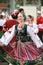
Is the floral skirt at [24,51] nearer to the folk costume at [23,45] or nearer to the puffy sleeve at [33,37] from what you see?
the folk costume at [23,45]

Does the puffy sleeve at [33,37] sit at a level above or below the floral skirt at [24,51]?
above

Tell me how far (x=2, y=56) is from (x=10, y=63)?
0.28 meters

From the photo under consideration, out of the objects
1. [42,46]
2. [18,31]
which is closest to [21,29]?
[18,31]

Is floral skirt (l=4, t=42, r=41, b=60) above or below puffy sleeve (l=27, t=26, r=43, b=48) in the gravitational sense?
below

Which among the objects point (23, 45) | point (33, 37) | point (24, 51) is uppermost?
point (33, 37)

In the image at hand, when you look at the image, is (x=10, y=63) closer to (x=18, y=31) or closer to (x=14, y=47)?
(x=14, y=47)

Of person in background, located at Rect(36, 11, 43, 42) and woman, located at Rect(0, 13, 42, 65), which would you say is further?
person in background, located at Rect(36, 11, 43, 42)

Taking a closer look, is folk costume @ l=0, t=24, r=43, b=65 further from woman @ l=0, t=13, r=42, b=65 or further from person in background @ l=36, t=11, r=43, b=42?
person in background @ l=36, t=11, r=43, b=42

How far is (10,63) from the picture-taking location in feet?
19.1

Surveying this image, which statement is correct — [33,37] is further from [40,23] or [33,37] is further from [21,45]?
[40,23]

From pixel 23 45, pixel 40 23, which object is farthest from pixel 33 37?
pixel 40 23

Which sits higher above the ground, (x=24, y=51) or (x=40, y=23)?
(x=40, y=23)

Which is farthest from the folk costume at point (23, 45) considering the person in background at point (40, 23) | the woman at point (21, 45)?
the person in background at point (40, 23)

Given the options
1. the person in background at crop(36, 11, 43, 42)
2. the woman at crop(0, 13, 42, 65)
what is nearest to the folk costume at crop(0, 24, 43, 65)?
the woman at crop(0, 13, 42, 65)
